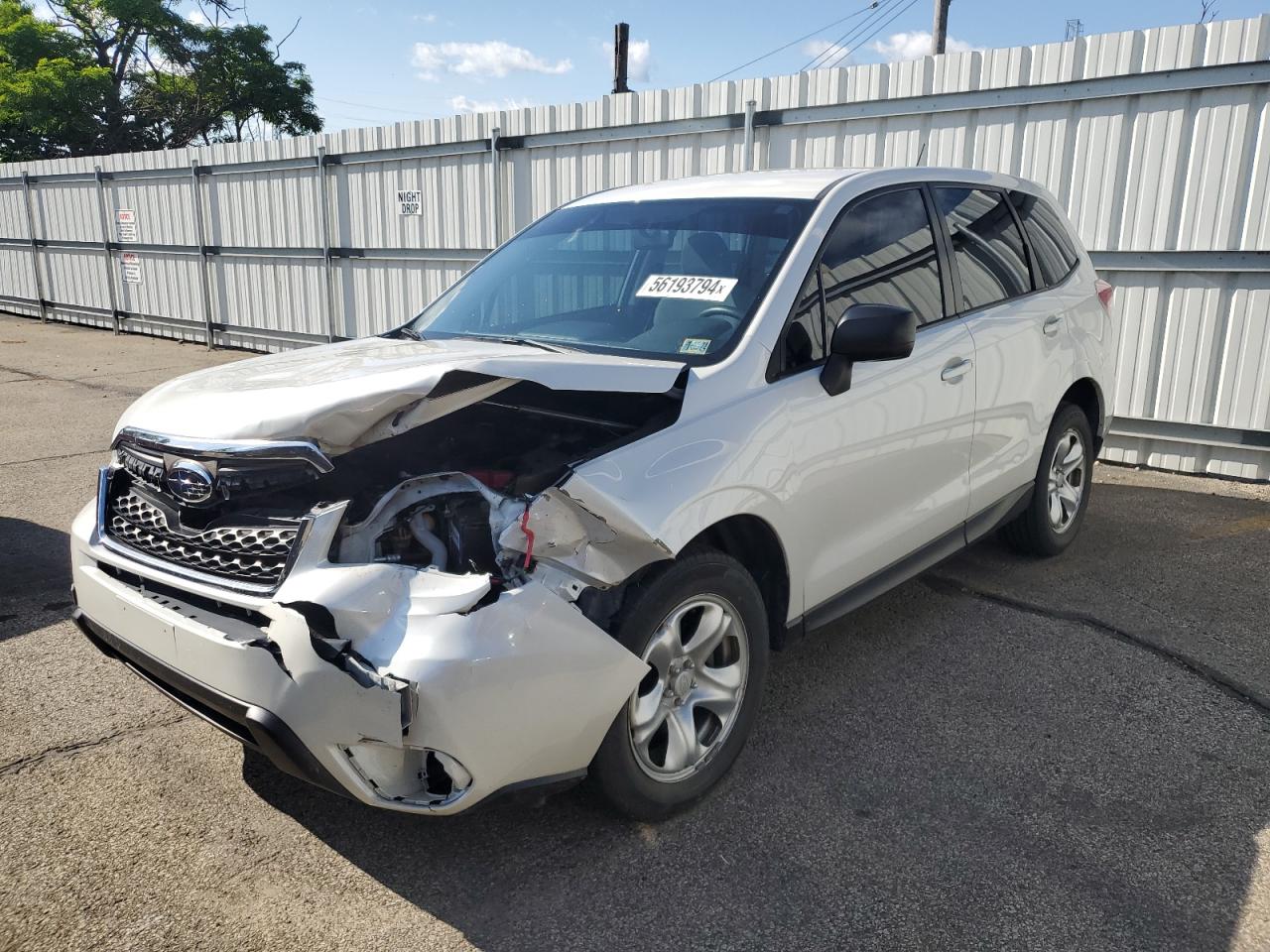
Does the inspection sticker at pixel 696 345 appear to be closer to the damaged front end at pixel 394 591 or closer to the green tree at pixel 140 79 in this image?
the damaged front end at pixel 394 591

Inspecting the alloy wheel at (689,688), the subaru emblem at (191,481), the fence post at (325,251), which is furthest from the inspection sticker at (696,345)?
the fence post at (325,251)

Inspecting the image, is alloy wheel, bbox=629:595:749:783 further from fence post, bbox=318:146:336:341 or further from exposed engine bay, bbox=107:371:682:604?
fence post, bbox=318:146:336:341

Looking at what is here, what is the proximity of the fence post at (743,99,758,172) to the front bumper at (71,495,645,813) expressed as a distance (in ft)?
22.4

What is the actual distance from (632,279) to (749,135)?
5364mm

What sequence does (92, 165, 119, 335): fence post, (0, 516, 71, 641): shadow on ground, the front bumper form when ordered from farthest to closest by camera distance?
(92, 165, 119, 335): fence post
(0, 516, 71, 641): shadow on ground
the front bumper

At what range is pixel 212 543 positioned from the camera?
2633mm

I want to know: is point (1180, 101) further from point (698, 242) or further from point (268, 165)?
point (268, 165)

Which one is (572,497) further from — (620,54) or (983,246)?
(620,54)

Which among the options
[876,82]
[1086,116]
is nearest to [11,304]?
[876,82]

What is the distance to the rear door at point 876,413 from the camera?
3.23 meters

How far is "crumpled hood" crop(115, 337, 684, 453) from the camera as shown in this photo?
2.55 meters

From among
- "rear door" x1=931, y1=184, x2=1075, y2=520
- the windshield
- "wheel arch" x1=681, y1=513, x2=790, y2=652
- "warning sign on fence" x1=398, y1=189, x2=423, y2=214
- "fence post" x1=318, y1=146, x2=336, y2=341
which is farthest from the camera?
"fence post" x1=318, y1=146, x2=336, y2=341

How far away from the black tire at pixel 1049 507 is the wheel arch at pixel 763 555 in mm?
2195

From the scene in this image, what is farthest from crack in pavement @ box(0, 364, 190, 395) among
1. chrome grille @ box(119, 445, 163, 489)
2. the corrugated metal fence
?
chrome grille @ box(119, 445, 163, 489)
